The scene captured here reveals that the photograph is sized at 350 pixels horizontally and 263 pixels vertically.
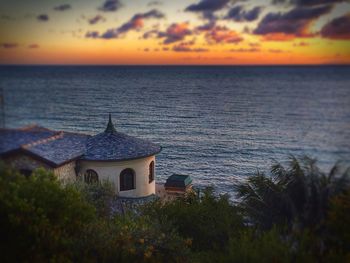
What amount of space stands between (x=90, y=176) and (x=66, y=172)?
297cm

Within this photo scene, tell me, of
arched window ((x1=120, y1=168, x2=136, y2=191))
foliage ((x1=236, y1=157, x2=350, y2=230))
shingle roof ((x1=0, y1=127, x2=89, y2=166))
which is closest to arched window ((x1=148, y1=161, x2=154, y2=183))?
arched window ((x1=120, y1=168, x2=136, y2=191))

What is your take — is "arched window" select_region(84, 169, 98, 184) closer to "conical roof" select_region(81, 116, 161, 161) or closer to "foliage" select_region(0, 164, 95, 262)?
"conical roof" select_region(81, 116, 161, 161)

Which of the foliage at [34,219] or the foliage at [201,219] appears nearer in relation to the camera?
the foliage at [34,219]

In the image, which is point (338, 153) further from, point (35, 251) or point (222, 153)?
point (222, 153)

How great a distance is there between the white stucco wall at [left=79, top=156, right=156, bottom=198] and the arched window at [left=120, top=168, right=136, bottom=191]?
0.20m

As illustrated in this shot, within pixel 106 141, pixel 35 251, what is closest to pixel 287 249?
pixel 35 251

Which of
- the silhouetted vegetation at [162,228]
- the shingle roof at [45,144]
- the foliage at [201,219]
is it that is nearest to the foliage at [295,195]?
the silhouetted vegetation at [162,228]

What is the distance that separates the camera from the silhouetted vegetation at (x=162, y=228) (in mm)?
15281

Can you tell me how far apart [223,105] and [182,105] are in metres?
14.3

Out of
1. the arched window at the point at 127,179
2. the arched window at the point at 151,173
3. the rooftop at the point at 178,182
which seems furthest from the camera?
the rooftop at the point at 178,182

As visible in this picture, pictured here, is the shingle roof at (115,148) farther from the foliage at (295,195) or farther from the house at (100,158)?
the foliage at (295,195)

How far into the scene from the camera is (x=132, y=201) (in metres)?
26.6

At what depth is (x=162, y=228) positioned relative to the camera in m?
19.8

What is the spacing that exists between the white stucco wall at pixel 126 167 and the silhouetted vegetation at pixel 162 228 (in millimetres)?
3545
